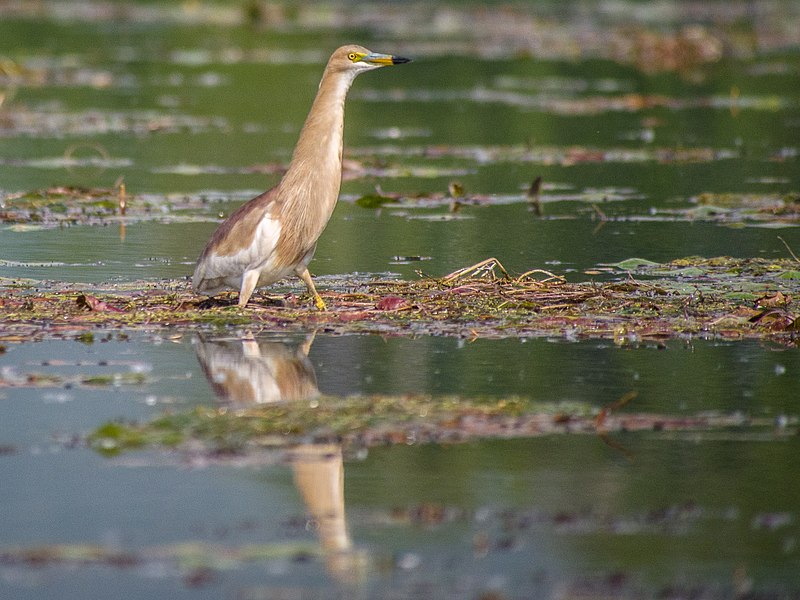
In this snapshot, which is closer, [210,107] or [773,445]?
[773,445]

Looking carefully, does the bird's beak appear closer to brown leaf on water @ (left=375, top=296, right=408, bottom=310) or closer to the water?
brown leaf on water @ (left=375, top=296, right=408, bottom=310)

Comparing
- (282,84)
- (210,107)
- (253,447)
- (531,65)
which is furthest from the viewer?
(531,65)

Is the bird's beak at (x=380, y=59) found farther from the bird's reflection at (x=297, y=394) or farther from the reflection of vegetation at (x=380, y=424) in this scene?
the reflection of vegetation at (x=380, y=424)

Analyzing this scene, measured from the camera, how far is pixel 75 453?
7059 mm

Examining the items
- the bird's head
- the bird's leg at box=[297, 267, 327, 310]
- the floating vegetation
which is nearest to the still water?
the floating vegetation

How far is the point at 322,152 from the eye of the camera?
395 inches

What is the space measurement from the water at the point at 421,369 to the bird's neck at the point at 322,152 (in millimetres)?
1009

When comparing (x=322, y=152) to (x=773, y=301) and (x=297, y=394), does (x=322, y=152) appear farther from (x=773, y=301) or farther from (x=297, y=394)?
(x=773, y=301)

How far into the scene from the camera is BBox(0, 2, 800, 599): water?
5.76 m

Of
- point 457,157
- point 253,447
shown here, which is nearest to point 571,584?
point 253,447

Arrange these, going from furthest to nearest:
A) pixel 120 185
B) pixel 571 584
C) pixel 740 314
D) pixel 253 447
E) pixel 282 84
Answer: pixel 282 84 → pixel 120 185 → pixel 740 314 → pixel 253 447 → pixel 571 584

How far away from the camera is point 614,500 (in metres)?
6.45

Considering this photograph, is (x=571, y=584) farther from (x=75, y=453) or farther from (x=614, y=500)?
(x=75, y=453)

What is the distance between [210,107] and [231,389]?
18.1m
